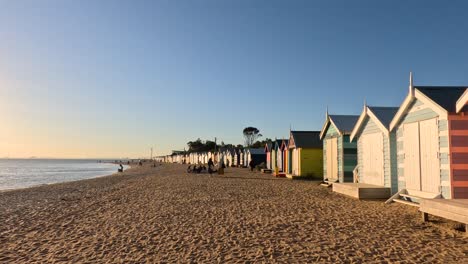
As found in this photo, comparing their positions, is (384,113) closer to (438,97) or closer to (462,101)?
(438,97)

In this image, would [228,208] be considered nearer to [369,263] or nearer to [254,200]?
[254,200]

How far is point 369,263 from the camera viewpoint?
19.0 ft

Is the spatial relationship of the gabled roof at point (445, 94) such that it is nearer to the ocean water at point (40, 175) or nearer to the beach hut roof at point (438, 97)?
the beach hut roof at point (438, 97)

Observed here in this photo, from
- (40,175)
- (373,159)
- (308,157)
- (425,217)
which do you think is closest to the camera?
(425,217)

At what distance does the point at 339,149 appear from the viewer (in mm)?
19297

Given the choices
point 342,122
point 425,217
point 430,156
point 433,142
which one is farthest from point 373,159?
point 425,217

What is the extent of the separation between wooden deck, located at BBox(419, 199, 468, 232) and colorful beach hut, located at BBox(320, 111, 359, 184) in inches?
389

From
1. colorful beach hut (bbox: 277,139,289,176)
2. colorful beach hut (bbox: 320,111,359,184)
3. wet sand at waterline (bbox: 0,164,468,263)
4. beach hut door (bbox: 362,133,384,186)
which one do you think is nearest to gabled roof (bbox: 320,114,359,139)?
colorful beach hut (bbox: 320,111,359,184)

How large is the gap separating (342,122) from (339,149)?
5.33 feet

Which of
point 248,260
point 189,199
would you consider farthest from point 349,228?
point 189,199

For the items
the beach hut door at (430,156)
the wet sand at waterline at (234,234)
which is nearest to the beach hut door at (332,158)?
the wet sand at waterline at (234,234)

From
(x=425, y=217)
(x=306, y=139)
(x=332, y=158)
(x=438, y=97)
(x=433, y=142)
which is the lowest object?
(x=425, y=217)

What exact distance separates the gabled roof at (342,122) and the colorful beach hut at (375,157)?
78.6 inches

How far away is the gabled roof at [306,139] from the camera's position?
26.4 m
